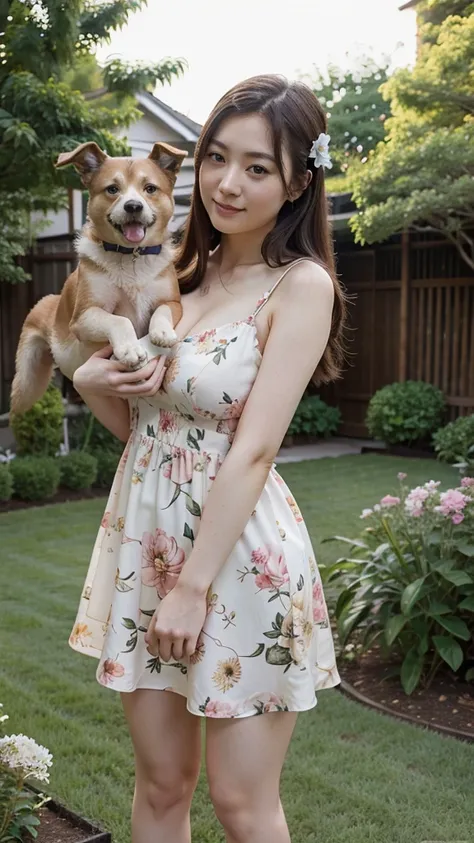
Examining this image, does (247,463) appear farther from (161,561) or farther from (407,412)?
(407,412)

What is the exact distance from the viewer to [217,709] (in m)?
1.62

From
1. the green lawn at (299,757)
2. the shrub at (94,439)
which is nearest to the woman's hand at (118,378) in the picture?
the green lawn at (299,757)

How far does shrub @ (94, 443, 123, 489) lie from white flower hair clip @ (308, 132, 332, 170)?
22.1ft

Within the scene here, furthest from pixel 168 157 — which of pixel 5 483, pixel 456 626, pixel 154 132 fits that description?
pixel 154 132

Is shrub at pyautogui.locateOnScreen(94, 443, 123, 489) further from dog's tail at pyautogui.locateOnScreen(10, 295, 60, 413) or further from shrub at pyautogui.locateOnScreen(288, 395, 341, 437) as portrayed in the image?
dog's tail at pyautogui.locateOnScreen(10, 295, 60, 413)

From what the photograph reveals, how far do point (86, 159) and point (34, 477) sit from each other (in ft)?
19.3

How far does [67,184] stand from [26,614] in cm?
310

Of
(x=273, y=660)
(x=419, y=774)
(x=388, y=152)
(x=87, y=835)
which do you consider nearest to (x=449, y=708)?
(x=419, y=774)

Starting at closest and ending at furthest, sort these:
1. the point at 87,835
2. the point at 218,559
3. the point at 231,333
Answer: the point at 218,559, the point at 231,333, the point at 87,835

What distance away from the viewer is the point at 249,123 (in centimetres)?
166

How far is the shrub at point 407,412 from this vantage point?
10320mm

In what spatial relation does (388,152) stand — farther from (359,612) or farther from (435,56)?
(359,612)

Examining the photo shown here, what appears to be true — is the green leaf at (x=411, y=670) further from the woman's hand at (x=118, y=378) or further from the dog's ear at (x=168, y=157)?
the dog's ear at (x=168, y=157)

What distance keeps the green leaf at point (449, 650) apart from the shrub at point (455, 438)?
5477mm
